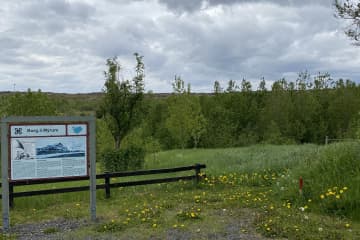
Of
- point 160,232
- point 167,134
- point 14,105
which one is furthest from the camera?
point 167,134

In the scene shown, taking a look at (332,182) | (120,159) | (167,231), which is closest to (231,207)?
(167,231)

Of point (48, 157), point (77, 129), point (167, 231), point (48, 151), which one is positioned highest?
point (77, 129)

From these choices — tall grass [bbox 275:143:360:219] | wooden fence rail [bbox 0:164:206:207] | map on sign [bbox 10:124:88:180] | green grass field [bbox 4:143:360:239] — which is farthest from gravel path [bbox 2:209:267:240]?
tall grass [bbox 275:143:360:219]

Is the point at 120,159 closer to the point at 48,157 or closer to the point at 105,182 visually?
the point at 105,182

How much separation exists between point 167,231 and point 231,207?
208 centimetres

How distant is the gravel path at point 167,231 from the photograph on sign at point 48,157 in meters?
1.00

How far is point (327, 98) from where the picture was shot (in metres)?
42.2

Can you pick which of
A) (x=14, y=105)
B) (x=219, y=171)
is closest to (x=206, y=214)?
(x=219, y=171)

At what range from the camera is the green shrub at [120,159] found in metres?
14.6

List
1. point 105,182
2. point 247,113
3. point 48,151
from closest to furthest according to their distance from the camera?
point 48,151 < point 105,182 < point 247,113

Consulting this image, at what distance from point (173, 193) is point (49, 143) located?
3.76m

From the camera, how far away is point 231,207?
25.9ft

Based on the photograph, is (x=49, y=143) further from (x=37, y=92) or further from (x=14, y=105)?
(x=37, y=92)

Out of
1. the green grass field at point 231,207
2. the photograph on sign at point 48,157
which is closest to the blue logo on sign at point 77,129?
the photograph on sign at point 48,157
